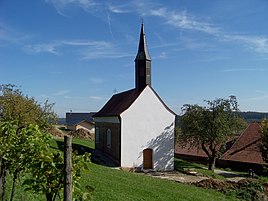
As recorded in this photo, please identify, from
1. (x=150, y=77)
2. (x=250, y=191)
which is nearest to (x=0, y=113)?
(x=150, y=77)

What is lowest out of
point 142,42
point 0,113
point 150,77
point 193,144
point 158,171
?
point 158,171

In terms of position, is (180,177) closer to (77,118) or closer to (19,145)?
(19,145)

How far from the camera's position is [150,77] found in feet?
90.4

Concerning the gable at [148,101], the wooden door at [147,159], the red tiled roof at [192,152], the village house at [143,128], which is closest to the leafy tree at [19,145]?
the village house at [143,128]

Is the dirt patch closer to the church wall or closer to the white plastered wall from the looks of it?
the white plastered wall

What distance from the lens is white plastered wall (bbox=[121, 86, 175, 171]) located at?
2603 centimetres

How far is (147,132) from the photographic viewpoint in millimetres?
26562

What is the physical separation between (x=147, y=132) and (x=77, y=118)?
177ft

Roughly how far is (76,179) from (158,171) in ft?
74.3

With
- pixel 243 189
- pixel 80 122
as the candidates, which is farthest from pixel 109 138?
pixel 80 122

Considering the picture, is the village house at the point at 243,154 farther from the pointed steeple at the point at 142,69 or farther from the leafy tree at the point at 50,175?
the leafy tree at the point at 50,175

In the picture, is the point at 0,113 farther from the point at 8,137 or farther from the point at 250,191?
the point at 8,137

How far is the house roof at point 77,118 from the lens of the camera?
7494cm

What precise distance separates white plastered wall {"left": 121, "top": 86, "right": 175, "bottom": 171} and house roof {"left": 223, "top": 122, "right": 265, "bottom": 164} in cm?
886
